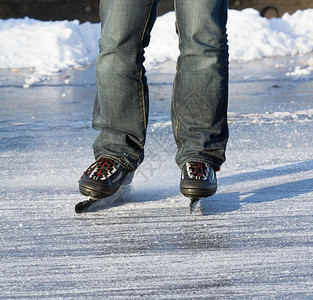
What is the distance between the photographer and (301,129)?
14.3 feet

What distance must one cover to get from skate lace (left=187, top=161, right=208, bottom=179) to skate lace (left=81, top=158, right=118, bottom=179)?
0.29 metres

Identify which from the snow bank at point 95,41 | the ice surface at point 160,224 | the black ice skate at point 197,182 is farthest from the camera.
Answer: the snow bank at point 95,41

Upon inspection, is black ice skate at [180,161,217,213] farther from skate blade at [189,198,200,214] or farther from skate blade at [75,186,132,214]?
skate blade at [75,186,132,214]

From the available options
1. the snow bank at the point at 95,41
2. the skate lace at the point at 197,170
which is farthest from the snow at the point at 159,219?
the snow bank at the point at 95,41

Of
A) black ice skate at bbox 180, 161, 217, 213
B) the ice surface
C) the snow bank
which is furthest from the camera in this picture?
the snow bank

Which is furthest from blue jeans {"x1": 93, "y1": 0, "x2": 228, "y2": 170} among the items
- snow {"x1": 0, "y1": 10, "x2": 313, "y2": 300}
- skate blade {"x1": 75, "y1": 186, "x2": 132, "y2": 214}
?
snow {"x1": 0, "y1": 10, "x2": 313, "y2": 300}

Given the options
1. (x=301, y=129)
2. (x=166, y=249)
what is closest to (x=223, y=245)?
(x=166, y=249)

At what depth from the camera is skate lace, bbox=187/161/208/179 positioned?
2.66 m

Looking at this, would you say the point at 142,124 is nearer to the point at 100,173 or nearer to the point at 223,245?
the point at 100,173

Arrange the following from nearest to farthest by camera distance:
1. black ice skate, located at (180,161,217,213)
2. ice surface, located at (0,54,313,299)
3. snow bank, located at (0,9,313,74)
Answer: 1. ice surface, located at (0,54,313,299)
2. black ice skate, located at (180,161,217,213)
3. snow bank, located at (0,9,313,74)

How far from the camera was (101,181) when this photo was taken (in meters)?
2.66

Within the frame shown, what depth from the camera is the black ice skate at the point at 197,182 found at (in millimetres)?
2613

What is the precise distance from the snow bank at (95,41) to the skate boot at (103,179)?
5.10 m

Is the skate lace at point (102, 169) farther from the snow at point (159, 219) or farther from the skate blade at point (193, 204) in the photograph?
the skate blade at point (193, 204)
